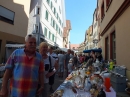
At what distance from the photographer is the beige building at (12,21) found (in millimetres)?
12180

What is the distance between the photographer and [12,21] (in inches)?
531

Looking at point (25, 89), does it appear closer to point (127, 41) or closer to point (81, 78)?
point (81, 78)

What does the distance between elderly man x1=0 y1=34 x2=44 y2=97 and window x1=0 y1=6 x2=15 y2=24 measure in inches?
462

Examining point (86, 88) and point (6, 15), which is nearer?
point (86, 88)

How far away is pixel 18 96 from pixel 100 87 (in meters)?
1.49

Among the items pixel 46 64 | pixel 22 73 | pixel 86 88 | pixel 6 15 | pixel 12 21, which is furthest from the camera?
pixel 12 21

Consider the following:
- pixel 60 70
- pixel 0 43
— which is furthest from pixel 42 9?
pixel 60 70

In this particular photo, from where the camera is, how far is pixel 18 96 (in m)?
1.98

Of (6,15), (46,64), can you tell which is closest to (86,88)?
(46,64)

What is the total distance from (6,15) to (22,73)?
12.4 meters

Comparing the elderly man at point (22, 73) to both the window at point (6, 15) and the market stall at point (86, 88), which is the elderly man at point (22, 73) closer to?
the market stall at point (86, 88)

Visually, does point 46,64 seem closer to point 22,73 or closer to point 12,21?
point 22,73

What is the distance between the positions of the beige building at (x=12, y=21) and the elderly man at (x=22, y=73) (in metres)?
A: 11.1

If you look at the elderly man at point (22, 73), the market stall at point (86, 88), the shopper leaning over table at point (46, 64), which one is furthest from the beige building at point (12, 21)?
the market stall at point (86, 88)
